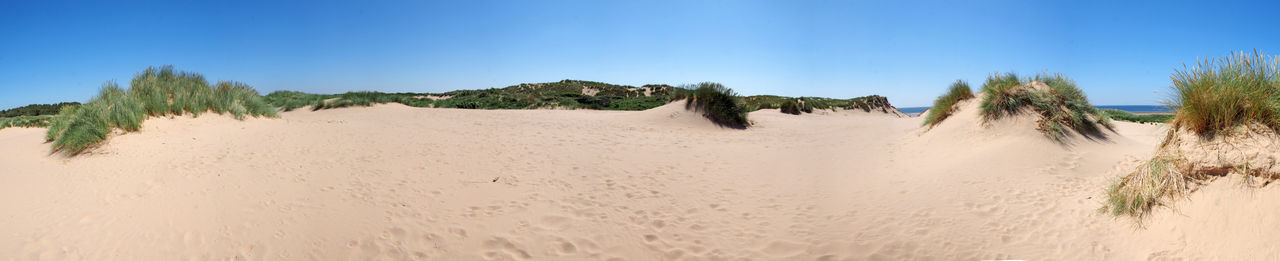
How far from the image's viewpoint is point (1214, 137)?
3.32 metres

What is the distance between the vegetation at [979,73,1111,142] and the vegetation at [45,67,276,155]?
1348cm

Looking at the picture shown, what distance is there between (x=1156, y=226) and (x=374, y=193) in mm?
6538

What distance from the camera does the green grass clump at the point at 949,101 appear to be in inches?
389

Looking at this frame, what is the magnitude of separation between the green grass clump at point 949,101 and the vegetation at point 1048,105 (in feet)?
3.63

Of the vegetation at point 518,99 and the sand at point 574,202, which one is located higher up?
the vegetation at point 518,99

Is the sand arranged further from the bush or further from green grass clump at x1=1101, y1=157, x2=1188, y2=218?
the bush

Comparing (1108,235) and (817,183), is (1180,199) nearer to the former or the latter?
(1108,235)

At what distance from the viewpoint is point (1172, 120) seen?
12.5ft

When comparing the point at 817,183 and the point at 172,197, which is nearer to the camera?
the point at 172,197

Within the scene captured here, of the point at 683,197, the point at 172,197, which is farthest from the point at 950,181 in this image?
the point at 172,197

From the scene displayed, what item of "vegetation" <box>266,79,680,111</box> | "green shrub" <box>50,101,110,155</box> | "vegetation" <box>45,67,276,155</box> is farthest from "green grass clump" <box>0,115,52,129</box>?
"vegetation" <box>266,79,680,111</box>

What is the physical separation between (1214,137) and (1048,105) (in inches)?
191

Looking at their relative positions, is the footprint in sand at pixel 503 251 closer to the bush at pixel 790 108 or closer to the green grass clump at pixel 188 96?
the green grass clump at pixel 188 96

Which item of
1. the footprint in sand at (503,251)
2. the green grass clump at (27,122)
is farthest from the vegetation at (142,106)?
Result: the footprint in sand at (503,251)
